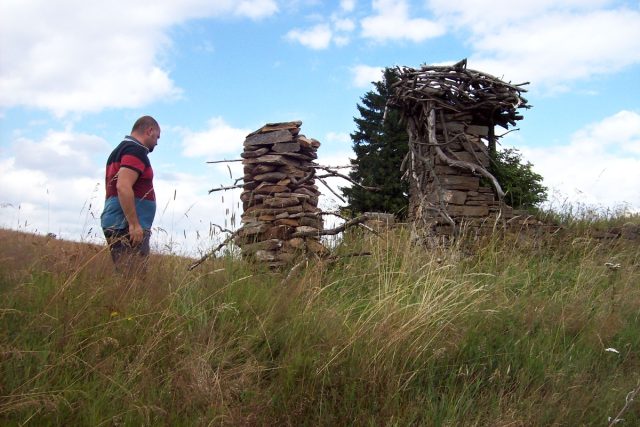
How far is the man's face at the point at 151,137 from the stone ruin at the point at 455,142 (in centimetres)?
476

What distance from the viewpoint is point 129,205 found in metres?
5.21

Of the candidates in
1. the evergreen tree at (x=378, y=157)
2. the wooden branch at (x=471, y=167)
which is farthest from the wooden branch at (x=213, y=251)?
the evergreen tree at (x=378, y=157)

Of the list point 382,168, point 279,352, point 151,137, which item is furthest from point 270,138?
point 382,168

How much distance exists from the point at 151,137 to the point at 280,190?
6.37 ft

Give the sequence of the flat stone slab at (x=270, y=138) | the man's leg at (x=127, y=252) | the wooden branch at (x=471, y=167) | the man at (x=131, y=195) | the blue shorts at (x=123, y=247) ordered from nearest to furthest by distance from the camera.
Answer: the man's leg at (x=127, y=252)
the blue shorts at (x=123, y=247)
the man at (x=131, y=195)
the flat stone slab at (x=270, y=138)
the wooden branch at (x=471, y=167)

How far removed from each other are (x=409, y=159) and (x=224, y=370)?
25.2ft

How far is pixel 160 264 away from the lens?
562 cm

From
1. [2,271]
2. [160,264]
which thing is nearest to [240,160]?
[160,264]

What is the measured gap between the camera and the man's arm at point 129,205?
520 cm

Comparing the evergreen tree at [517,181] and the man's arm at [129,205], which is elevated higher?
the evergreen tree at [517,181]

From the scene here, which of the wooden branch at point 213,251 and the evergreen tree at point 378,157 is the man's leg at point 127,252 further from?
the evergreen tree at point 378,157

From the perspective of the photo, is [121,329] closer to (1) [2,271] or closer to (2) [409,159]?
(1) [2,271]

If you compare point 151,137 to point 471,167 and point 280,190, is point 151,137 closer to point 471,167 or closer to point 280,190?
point 280,190

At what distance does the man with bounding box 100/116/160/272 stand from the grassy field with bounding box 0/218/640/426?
24 centimetres
